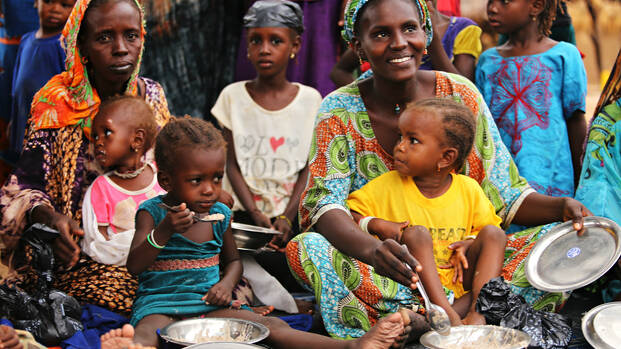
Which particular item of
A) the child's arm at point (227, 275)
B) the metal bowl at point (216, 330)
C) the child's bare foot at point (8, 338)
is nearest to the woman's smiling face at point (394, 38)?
the child's arm at point (227, 275)

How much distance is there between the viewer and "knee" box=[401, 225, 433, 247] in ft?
8.72

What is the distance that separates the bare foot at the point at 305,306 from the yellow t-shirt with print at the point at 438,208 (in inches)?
25.0

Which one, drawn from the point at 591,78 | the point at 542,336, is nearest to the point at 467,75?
the point at 542,336

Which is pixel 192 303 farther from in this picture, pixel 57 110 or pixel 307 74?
pixel 307 74

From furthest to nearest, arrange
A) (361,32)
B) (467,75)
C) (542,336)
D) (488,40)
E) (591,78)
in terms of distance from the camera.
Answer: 1. (591,78)
2. (488,40)
3. (467,75)
4. (361,32)
5. (542,336)

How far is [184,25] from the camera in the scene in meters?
5.13

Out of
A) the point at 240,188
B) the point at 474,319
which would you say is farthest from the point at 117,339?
the point at 240,188

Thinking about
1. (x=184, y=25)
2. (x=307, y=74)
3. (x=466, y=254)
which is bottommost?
(x=466, y=254)

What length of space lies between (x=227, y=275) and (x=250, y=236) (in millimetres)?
358

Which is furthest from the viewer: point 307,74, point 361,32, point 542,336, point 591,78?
point 591,78

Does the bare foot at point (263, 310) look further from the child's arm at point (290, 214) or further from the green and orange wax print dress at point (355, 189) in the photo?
the child's arm at point (290, 214)

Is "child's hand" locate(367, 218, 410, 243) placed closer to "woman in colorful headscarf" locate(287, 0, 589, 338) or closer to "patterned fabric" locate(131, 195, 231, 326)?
"woman in colorful headscarf" locate(287, 0, 589, 338)

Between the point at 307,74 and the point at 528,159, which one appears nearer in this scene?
the point at 528,159

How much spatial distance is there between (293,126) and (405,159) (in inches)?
63.9
